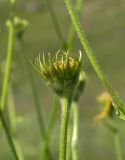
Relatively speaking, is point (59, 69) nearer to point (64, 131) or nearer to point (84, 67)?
point (64, 131)

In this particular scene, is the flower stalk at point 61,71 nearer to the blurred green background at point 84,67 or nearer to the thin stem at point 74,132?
the thin stem at point 74,132

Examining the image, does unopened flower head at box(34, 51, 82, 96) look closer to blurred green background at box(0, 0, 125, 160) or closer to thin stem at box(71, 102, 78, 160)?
thin stem at box(71, 102, 78, 160)

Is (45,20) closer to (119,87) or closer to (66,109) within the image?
(119,87)

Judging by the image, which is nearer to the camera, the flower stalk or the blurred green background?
the flower stalk

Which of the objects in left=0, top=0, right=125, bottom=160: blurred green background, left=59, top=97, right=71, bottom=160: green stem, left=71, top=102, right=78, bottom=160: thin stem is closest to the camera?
left=59, top=97, right=71, bottom=160: green stem

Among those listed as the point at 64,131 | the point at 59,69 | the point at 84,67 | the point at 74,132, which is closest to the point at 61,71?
the point at 59,69

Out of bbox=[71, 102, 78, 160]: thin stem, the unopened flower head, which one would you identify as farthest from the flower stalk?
bbox=[71, 102, 78, 160]: thin stem
